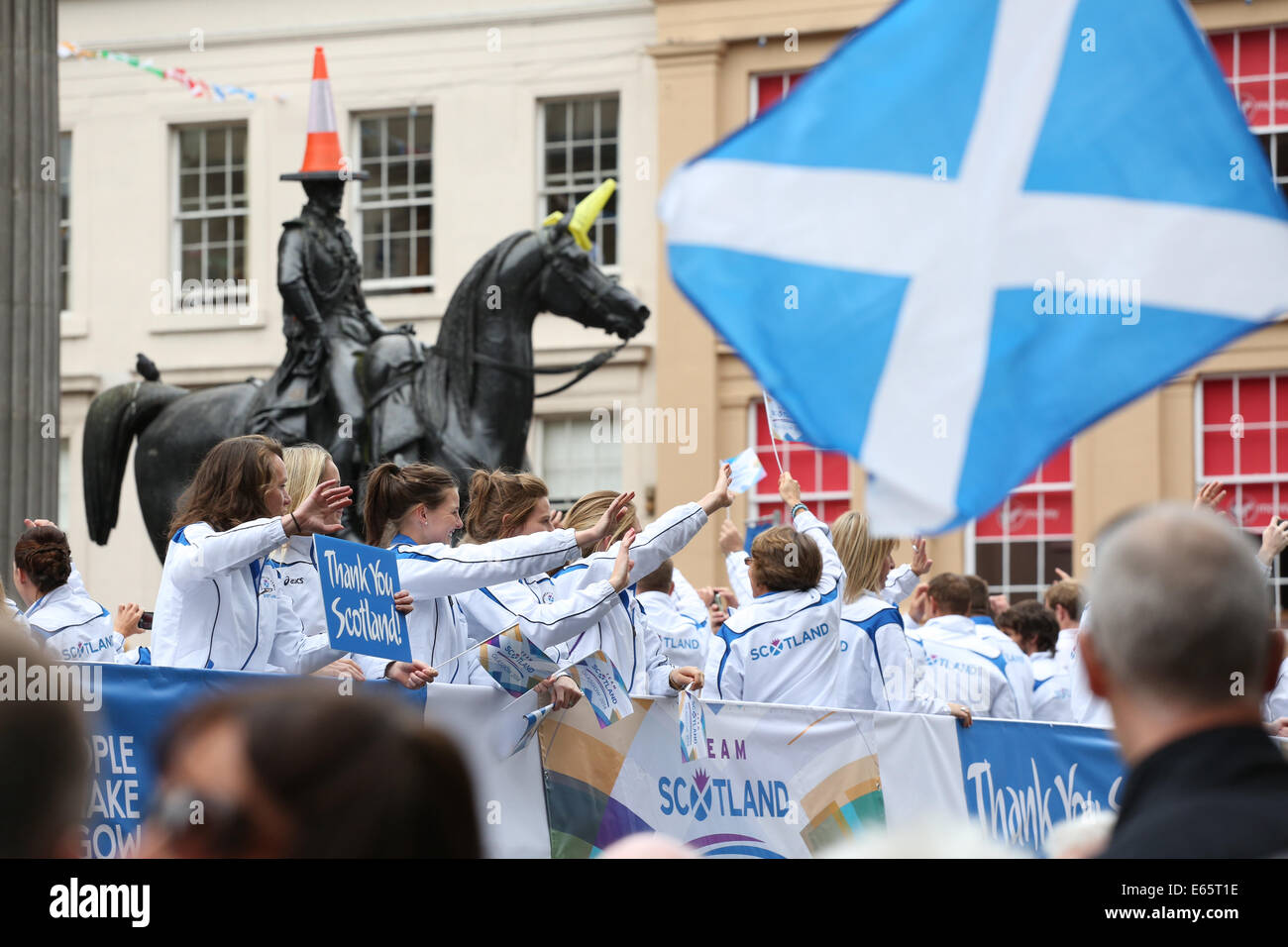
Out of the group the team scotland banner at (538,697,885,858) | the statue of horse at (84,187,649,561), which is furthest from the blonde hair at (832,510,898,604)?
the statue of horse at (84,187,649,561)

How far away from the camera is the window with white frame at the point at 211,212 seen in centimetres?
2312

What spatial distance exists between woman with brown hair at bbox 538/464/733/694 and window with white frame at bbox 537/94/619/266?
15.7 meters

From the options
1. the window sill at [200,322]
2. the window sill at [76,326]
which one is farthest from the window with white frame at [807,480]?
the window sill at [76,326]

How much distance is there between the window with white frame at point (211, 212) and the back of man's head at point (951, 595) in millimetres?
16268

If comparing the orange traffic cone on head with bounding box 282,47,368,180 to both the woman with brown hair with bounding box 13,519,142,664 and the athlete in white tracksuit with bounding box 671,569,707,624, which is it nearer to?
the athlete in white tracksuit with bounding box 671,569,707,624

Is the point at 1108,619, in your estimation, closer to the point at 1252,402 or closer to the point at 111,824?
the point at 111,824

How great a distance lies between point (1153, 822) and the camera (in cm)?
199

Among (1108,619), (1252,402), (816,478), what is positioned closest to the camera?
(1108,619)

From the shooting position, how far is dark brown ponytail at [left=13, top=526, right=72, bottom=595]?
6781 millimetres

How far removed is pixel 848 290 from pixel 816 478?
1841 centimetres

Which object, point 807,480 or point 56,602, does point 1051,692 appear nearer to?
point 56,602

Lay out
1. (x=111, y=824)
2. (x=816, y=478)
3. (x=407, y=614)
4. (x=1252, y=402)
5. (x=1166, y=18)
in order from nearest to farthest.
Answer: (x=1166, y=18), (x=111, y=824), (x=407, y=614), (x=1252, y=402), (x=816, y=478)

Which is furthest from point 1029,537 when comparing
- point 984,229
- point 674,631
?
point 984,229
